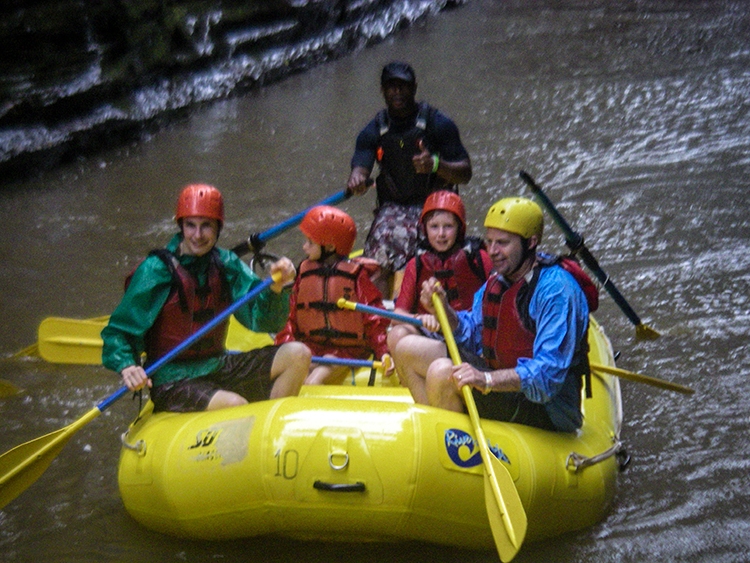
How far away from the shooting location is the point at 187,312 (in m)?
3.78

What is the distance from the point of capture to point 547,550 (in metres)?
3.67

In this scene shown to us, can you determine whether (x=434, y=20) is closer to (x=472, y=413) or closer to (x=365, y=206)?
(x=365, y=206)

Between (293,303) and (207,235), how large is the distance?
75 centimetres

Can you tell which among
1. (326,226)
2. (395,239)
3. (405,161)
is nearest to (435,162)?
(405,161)

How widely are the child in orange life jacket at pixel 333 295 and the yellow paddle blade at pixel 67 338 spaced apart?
115cm

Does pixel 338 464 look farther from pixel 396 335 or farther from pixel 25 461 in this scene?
pixel 25 461

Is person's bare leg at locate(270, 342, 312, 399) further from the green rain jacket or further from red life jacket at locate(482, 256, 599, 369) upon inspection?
red life jacket at locate(482, 256, 599, 369)

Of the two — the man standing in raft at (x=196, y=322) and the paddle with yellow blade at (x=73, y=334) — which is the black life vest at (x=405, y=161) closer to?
the paddle with yellow blade at (x=73, y=334)

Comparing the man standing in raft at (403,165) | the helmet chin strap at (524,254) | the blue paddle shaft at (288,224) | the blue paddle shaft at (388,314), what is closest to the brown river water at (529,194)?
the blue paddle shaft at (388,314)

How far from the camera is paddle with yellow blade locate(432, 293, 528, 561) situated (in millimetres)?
3063

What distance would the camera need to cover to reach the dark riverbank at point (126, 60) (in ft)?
29.0

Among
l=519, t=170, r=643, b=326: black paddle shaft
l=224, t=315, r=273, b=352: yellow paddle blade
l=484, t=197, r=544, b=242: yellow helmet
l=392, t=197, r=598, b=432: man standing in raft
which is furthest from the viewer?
l=519, t=170, r=643, b=326: black paddle shaft

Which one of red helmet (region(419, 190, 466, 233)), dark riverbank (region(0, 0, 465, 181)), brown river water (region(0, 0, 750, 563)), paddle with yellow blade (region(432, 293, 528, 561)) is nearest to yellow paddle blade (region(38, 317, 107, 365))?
brown river water (region(0, 0, 750, 563))

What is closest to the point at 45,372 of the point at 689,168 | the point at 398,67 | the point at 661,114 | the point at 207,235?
the point at 207,235
